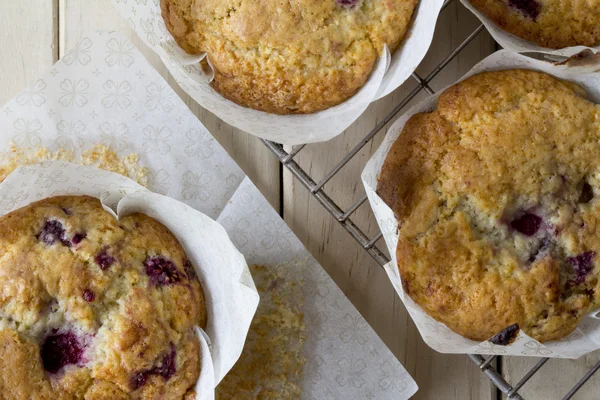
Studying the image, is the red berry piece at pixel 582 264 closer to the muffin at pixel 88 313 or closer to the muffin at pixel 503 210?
the muffin at pixel 503 210

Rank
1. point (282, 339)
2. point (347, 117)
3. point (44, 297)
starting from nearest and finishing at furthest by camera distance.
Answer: point (44, 297) < point (347, 117) < point (282, 339)

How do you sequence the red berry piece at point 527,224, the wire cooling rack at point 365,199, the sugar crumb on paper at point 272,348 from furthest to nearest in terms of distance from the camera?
the sugar crumb on paper at point 272,348 < the wire cooling rack at point 365,199 < the red berry piece at point 527,224

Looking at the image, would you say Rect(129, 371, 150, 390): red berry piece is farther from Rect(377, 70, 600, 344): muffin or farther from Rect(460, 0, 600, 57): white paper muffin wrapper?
Rect(460, 0, 600, 57): white paper muffin wrapper

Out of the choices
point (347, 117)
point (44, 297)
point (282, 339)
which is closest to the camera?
point (44, 297)

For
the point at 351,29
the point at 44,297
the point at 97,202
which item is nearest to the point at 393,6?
the point at 351,29

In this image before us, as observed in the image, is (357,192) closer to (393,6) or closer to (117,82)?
(393,6)

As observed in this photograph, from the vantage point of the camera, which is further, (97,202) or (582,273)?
(97,202)

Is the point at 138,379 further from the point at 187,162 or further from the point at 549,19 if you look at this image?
the point at 549,19

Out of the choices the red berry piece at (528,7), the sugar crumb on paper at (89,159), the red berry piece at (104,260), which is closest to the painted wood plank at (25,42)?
the sugar crumb on paper at (89,159)
